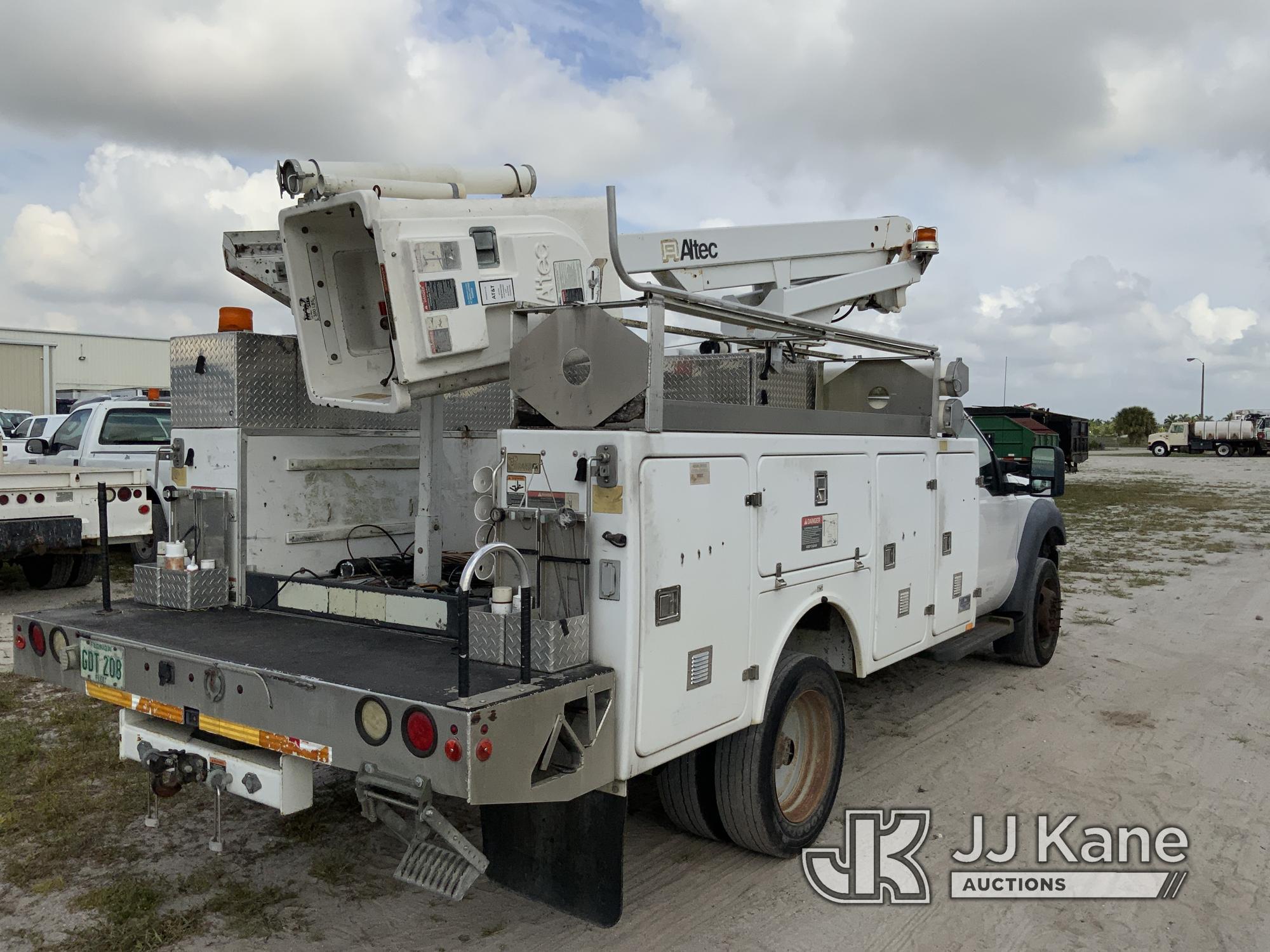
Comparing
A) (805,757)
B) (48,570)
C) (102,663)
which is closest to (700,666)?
(805,757)

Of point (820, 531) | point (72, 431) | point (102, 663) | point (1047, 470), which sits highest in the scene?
point (72, 431)

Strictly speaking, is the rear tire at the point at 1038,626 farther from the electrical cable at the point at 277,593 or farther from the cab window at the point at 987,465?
the electrical cable at the point at 277,593

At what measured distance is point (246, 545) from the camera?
4.52 m

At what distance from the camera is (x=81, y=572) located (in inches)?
418

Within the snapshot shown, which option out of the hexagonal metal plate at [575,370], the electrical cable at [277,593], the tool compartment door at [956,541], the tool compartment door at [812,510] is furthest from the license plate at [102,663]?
the tool compartment door at [956,541]

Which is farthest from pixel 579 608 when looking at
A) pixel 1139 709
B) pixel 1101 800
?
pixel 1139 709

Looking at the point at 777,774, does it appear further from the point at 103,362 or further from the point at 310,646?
the point at 103,362

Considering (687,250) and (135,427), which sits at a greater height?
(687,250)

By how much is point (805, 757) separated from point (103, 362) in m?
50.3

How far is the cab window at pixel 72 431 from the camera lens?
39.9ft

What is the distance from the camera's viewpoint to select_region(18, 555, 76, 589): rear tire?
10.3 metres

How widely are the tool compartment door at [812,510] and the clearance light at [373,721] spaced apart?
5.13 ft

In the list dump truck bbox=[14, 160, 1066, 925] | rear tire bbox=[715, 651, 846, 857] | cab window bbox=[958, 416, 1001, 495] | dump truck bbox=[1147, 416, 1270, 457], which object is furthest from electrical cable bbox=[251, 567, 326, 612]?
dump truck bbox=[1147, 416, 1270, 457]

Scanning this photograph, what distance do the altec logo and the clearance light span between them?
2.89m
